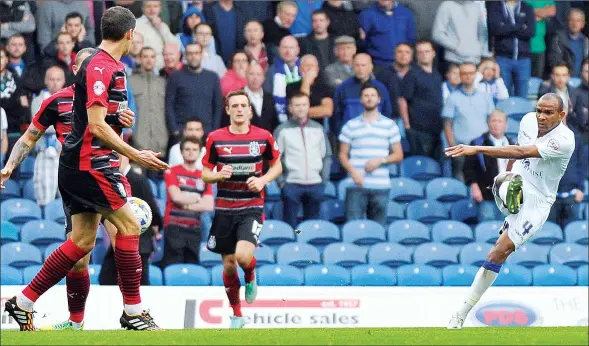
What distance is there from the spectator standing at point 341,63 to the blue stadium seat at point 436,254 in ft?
9.77

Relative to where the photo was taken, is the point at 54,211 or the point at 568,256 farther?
the point at 568,256

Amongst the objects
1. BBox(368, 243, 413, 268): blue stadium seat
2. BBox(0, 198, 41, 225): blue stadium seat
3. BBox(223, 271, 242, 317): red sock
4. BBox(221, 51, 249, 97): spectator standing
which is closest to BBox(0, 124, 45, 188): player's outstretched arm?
BBox(223, 271, 242, 317): red sock

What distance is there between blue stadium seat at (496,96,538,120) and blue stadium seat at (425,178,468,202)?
Answer: 168 centimetres

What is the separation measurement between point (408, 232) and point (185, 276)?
3.61 meters

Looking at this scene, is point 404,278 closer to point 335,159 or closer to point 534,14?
point 335,159

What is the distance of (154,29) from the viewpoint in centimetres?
1873

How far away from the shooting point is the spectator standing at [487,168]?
18750mm

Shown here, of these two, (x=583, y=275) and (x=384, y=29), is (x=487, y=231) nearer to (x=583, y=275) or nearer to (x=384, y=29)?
(x=583, y=275)

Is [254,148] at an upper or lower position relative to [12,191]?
upper

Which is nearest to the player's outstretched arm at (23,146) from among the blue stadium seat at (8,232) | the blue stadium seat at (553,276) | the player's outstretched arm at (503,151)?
the player's outstretched arm at (503,151)

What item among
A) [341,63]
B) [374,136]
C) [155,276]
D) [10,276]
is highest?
[341,63]

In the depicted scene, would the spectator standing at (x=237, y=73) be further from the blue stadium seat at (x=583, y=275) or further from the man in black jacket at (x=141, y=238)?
the blue stadium seat at (x=583, y=275)

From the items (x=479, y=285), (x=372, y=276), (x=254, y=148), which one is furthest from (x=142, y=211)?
(x=372, y=276)

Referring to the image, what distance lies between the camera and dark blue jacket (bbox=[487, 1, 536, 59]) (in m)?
20.3
